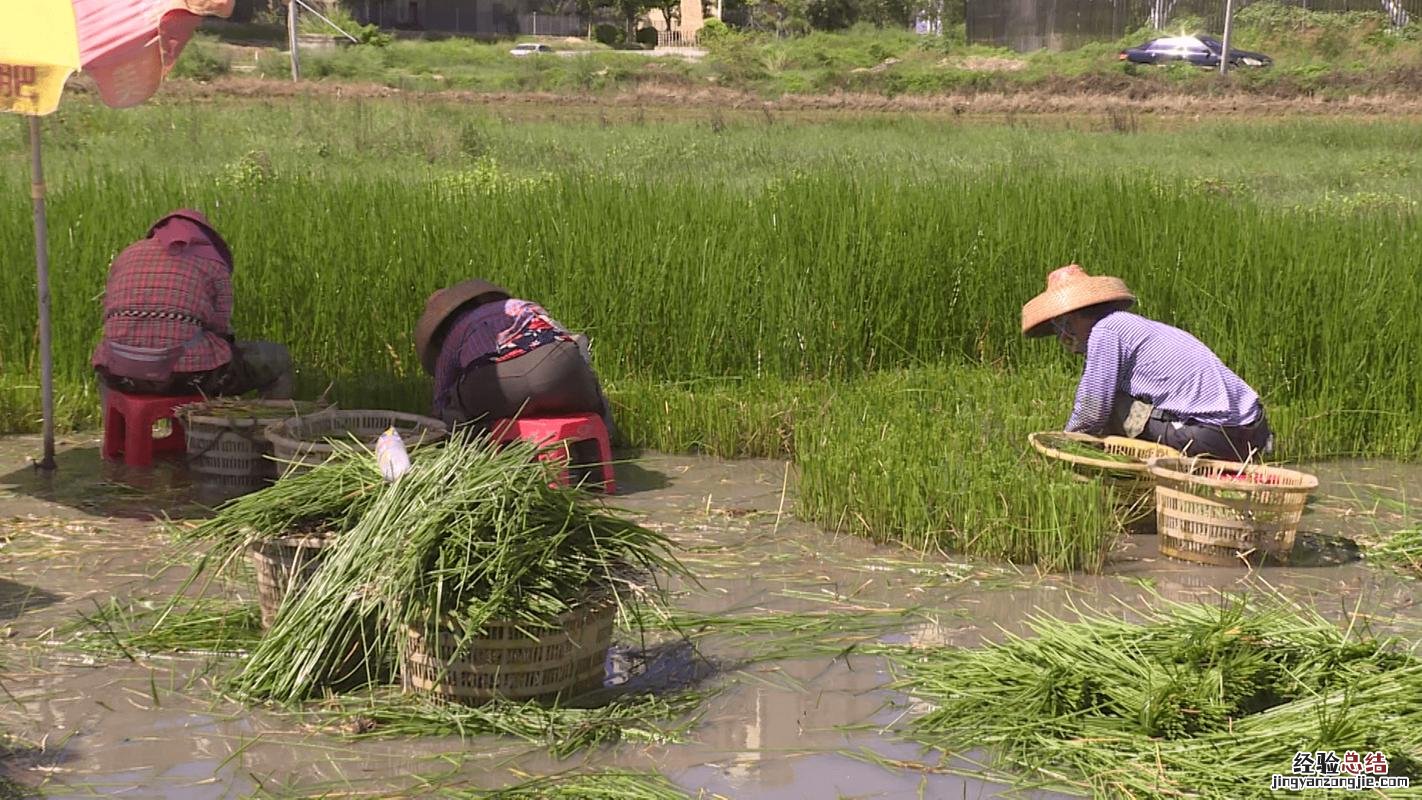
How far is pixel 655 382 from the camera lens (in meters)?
7.62

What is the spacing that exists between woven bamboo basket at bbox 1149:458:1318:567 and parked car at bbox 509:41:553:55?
3749cm

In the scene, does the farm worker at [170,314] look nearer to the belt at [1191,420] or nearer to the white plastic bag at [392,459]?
the white plastic bag at [392,459]

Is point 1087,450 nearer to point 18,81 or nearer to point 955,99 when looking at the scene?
point 18,81

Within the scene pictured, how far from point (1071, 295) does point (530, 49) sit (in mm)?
39338

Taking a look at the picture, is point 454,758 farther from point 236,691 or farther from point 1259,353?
point 1259,353

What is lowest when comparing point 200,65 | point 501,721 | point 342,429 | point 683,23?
point 501,721

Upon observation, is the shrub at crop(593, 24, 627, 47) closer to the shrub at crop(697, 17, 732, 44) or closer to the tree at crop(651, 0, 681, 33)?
the tree at crop(651, 0, 681, 33)

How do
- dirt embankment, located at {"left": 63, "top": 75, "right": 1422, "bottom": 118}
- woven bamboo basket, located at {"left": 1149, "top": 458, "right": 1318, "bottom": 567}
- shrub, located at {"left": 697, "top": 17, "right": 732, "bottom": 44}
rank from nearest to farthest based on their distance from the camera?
woven bamboo basket, located at {"left": 1149, "top": 458, "right": 1318, "bottom": 567}
dirt embankment, located at {"left": 63, "top": 75, "right": 1422, "bottom": 118}
shrub, located at {"left": 697, "top": 17, "right": 732, "bottom": 44}

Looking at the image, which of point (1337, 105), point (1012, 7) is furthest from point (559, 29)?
point (1337, 105)

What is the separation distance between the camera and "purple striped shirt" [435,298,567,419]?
6125mm

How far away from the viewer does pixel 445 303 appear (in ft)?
20.5

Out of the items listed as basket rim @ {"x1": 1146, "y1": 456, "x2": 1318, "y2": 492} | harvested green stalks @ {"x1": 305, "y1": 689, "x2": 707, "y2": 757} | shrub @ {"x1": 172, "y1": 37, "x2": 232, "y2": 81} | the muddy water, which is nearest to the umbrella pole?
the muddy water

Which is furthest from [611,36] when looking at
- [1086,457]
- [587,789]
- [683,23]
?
[587,789]

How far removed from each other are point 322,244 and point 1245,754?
Answer: 5.39 m
